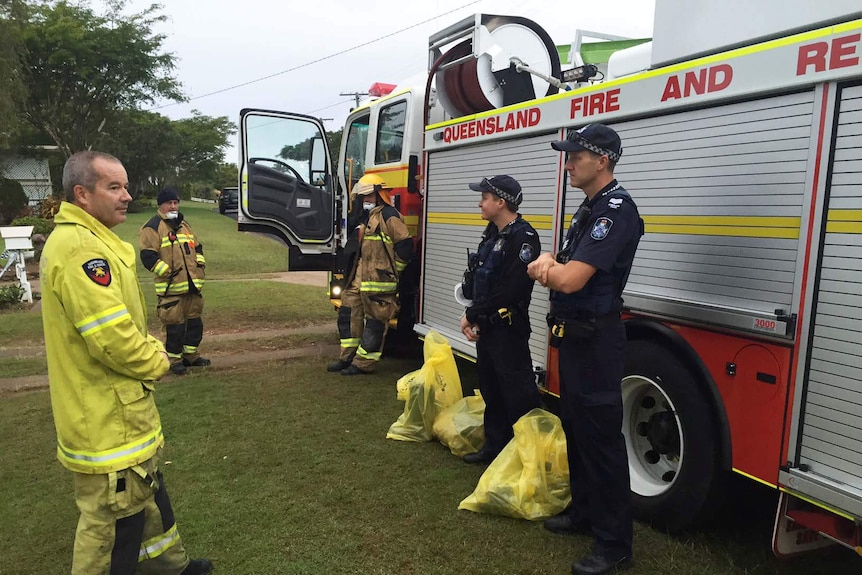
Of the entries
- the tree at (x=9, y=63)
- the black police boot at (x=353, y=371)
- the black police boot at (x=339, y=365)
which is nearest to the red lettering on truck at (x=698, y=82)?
the black police boot at (x=353, y=371)

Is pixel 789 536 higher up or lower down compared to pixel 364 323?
lower down

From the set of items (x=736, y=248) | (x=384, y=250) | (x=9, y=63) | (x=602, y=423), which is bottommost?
(x=602, y=423)

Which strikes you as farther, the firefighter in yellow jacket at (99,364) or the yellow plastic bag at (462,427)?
the yellow plastic bag at (462,427)

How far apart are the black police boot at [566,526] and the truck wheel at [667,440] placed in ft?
1.01

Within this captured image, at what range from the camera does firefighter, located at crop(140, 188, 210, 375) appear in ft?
18.9

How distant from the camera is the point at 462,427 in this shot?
4016 mm

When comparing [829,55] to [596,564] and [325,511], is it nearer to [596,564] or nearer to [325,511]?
[596,564]

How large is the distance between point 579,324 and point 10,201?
95.4 ft

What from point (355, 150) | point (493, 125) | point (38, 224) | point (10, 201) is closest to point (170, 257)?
point (355, 150)

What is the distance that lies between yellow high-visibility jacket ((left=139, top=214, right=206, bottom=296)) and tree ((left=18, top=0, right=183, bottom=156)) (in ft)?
91.5

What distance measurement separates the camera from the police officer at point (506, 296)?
3.48 metres

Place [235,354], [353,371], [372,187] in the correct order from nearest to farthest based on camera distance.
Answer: [372,187]
[353,371]
[235,354]

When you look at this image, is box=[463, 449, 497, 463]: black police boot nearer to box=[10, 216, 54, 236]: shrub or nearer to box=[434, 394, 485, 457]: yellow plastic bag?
box=[434, 394, 485, 457]: yellow plastic bag

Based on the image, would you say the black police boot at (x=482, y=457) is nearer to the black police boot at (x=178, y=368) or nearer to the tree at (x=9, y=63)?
A: the black police boot at (x=178, y=368)
